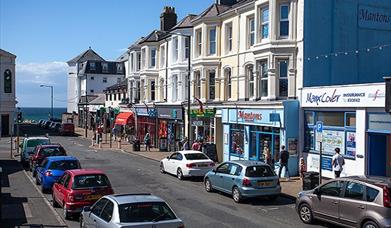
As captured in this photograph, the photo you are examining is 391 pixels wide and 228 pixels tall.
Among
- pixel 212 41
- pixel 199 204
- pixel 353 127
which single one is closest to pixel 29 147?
pixel 212 41

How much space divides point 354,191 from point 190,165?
1230cm

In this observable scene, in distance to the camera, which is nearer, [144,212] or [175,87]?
[144,212]

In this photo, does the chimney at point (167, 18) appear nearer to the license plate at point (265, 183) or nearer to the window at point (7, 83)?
the window at point (7, 83)

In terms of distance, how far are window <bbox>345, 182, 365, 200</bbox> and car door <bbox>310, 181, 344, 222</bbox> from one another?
28cm

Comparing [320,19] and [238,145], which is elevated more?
[320,19]

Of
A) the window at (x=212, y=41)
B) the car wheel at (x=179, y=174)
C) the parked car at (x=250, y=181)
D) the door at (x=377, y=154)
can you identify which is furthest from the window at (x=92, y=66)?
the door at (x=377, y=154)

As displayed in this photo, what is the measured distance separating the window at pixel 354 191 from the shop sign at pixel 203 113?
822 inches

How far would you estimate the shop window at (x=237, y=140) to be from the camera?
1219 inches

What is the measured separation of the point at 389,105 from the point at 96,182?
9207 mm

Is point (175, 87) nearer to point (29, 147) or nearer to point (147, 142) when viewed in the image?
point (147, 142)

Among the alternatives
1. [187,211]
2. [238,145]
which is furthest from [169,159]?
[187,211]

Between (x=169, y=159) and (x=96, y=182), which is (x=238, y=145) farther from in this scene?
(x=96, y=182)

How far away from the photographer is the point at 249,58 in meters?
31.0

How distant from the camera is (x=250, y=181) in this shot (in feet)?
62.2
